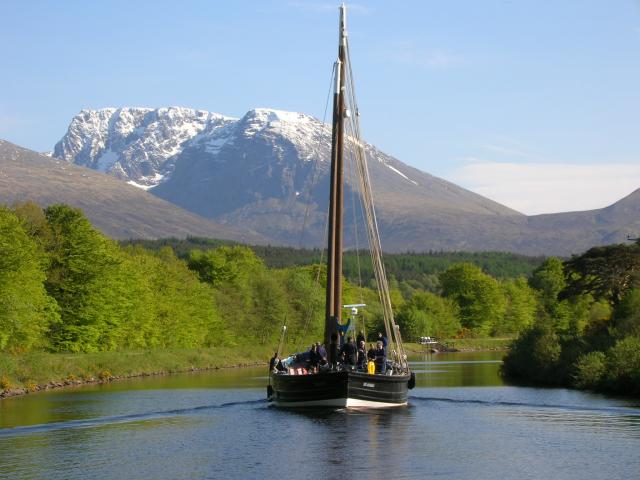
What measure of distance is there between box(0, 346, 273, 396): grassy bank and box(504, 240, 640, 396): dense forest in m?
36.5

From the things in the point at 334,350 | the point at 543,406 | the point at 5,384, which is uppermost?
the point at 334,350

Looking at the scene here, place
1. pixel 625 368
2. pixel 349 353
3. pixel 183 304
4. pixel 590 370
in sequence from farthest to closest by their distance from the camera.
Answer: pixel 183 304 → pixel 590 370 → pixel 625 368 → pixel 349 353

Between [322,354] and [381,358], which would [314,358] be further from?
[381,358]

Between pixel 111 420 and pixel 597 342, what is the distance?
3975cm

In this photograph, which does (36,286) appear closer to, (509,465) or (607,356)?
(607,356)

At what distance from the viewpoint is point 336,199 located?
62312 millimetres

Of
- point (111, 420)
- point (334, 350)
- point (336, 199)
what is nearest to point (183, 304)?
point (111, 420)

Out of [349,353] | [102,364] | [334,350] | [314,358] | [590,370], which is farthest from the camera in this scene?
[102,364]

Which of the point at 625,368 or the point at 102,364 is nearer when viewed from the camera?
the point at 625,368

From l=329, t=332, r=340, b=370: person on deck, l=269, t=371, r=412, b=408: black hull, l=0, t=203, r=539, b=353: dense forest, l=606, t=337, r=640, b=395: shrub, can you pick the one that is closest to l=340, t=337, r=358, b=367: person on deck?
l=329, t=332, r=340, b=370: person on deck

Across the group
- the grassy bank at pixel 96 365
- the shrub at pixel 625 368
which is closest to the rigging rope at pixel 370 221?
the shrub at pixel 625 368

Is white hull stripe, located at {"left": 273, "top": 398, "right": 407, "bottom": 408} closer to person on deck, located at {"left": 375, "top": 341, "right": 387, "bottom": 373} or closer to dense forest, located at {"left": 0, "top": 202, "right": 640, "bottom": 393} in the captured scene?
person on deck, located at {"left": 375, "top": 341, "right": 387, "bottom": 373}

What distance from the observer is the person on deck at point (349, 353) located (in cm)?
5903

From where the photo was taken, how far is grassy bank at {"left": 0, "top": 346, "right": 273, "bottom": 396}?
8731cm
